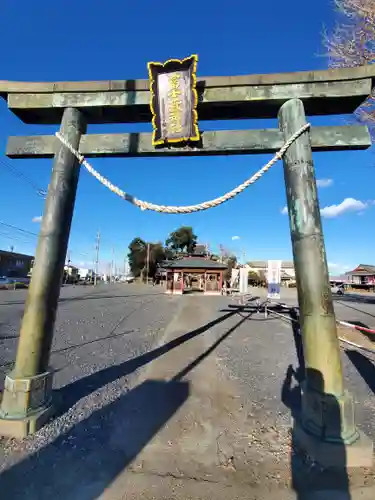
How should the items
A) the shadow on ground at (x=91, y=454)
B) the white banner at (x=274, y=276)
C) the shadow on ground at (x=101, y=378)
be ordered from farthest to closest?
the white banner at (x=274, y=276)
the shadow on ground at (x=101, y=378)
the shadow on ground at (x=91, y=454)

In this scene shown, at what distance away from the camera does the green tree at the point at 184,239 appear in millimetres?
54406

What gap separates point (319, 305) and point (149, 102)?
287cm

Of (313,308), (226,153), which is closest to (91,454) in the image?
(313,308)

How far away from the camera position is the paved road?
2.01 m

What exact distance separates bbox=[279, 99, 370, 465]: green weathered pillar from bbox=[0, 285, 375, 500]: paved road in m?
0.38

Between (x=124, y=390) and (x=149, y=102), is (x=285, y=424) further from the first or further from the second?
(x=149, y=102)

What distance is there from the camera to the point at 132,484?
6.50ft

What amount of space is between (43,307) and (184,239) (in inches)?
2036

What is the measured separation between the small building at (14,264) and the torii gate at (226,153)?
2038 inches

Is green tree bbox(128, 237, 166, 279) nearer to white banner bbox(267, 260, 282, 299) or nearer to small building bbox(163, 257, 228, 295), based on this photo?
small building bbox(163, 257, 228, 295)

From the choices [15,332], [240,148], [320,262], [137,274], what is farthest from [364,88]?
[137,274]

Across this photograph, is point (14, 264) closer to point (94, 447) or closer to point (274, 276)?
point (274, 276)

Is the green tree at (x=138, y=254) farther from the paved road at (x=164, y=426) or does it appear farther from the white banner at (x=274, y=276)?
the paved road at (x=164, y=426)

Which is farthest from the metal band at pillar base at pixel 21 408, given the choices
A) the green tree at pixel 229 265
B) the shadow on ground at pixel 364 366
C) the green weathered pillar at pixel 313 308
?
the green tree at pixel 229 265
